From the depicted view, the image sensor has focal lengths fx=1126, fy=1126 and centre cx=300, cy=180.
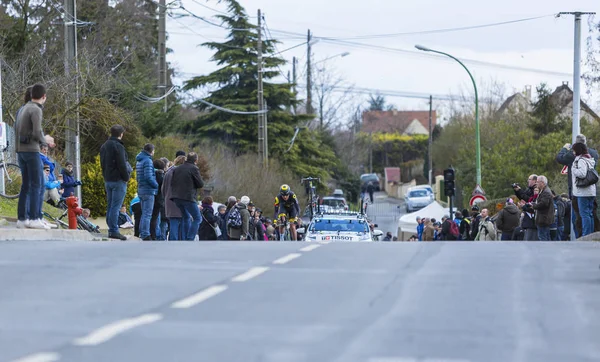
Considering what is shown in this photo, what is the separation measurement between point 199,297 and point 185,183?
1084cm

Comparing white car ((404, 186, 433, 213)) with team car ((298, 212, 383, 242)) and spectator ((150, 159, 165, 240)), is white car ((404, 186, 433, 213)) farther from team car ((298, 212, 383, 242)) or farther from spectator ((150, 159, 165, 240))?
spectator ((150, 159, 165, 240))

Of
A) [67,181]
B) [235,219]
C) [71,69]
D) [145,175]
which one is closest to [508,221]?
[235,219]

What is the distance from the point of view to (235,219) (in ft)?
81.0

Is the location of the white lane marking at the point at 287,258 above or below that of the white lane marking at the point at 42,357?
above

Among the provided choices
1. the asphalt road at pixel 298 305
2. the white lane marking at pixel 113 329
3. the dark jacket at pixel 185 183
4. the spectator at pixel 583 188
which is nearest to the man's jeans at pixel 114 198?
the dark jacket at pixel 185 183

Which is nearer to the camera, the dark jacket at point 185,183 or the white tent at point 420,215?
the dark jacket at point 185,183

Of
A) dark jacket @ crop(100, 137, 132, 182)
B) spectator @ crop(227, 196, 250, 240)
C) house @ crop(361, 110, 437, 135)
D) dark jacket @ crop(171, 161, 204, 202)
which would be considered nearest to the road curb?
dark jacket @ crop(100, 137, 132, 182)

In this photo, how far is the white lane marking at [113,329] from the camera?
5.99 metres

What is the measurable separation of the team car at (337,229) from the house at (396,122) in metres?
118

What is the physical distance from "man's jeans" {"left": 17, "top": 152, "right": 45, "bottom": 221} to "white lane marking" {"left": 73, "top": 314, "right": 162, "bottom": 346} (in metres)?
6.99

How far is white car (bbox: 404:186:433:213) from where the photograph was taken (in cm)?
7600

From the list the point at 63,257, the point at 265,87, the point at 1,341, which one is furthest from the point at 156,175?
the point at 265,87

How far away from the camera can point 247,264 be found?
30.7 ft

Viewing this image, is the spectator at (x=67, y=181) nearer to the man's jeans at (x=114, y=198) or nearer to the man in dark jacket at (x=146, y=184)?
the man in dark jacket at (x=146, y=184)
